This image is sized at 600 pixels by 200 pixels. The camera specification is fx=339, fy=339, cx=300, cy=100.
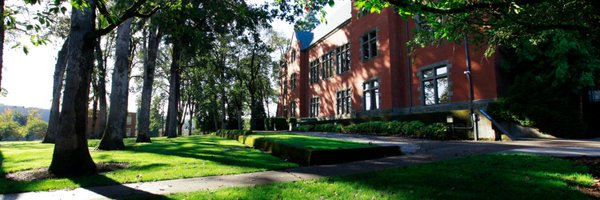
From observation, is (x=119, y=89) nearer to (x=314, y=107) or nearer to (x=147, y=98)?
(x=147, y=98)

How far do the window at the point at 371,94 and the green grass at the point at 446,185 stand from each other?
19868 millimetres

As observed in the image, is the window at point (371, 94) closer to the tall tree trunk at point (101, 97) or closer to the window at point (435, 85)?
the window at point (435, 85)

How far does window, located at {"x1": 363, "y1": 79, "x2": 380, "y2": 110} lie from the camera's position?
1056 inches

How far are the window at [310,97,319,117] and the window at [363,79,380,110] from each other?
33.6ft

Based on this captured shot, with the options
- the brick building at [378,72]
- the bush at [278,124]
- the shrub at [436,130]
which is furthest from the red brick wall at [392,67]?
the bush at [278,124]

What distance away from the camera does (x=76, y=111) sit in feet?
26.8

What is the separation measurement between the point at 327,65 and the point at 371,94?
31.3 feet

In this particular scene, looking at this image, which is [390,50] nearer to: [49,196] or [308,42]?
[308,42]

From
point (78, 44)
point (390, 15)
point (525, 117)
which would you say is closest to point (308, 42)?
point (390, 15)

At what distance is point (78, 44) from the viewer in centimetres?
850

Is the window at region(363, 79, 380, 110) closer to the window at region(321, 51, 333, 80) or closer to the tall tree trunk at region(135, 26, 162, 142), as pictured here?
the window at region(321, 51, 333, 80)

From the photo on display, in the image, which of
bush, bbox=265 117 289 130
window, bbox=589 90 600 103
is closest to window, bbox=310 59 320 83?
bush, bbox=265 117 289 130

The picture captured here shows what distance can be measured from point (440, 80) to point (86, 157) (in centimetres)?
1942

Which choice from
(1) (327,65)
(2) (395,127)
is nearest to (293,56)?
(1) (327,65)
